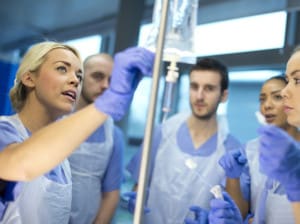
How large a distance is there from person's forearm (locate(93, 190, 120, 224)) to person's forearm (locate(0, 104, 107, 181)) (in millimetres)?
802

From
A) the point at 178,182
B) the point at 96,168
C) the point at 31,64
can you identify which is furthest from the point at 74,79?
the point at 178,182

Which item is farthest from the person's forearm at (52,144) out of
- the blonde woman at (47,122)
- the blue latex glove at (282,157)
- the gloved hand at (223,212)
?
the gloved hand at (223,212)

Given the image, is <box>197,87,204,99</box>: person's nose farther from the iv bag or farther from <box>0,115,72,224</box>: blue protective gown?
<box>0,115,72,224</box>: blue protective gown

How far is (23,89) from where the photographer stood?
3.68ft

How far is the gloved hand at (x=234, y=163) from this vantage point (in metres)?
1.28

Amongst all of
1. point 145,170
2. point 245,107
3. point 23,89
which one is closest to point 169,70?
point 145,170

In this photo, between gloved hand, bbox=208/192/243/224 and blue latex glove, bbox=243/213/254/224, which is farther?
blue latex glove, bbox=243/213/254/224

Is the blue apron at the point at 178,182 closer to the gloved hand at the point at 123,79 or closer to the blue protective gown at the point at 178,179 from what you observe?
the blue protective gown at the point at 178,179

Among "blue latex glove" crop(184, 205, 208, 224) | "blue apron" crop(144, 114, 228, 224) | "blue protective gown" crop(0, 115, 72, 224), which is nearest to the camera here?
"blue protective gown" crop(0, 115, 72, 224)

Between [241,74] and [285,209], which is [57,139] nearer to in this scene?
[285,209]

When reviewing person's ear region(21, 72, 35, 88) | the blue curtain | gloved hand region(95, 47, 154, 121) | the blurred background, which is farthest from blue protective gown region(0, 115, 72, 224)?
the blue curtain

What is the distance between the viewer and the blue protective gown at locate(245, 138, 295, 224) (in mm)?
1127

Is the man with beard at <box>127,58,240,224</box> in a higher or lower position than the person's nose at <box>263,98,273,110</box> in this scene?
lower

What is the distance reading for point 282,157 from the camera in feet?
2.87
